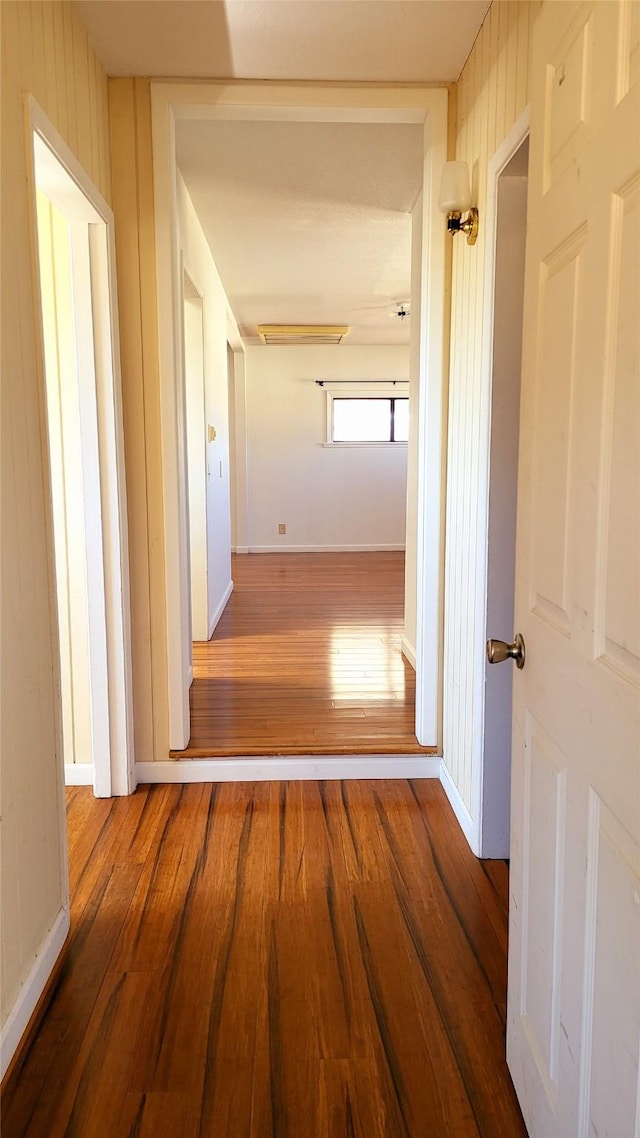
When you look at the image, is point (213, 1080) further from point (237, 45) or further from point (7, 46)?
point (237, 45)

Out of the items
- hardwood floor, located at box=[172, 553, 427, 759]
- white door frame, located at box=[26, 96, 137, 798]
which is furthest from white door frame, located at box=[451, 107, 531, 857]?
white door frame, located at box=[26, 96, 137, 798]

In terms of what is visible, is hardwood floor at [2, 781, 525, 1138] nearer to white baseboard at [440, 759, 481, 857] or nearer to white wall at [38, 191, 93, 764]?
white baseboard at [440, 759, 481, 857]

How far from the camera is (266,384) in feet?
26.8

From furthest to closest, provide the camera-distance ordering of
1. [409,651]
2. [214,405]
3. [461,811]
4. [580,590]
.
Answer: [214,405]
[409,651]
[461,811]
[580,590]

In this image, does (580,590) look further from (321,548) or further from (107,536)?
(321,548)

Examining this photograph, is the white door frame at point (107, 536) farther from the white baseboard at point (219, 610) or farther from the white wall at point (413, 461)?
the white baseboard at point (219, 610)

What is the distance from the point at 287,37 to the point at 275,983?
103 inches

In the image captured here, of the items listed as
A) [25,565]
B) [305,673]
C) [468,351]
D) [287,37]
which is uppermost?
[287,37]

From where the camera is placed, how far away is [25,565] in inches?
63.4

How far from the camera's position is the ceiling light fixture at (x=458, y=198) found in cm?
222

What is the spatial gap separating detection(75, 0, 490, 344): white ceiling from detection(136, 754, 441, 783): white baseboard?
7.91 ft

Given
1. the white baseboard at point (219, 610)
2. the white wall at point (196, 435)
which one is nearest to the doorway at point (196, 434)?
the white wall at point (196, 435)

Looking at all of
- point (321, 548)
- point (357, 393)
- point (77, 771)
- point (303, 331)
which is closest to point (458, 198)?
point (77, 771)

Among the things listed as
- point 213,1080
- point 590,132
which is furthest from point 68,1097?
point 590,132
